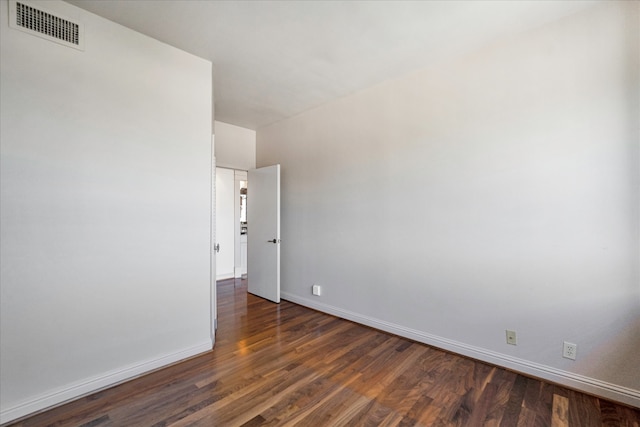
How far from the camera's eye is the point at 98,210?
2.08m

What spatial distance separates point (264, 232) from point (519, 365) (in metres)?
3.33

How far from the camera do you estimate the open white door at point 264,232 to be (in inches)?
160

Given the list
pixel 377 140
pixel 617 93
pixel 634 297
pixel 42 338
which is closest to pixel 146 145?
pixel 42 338

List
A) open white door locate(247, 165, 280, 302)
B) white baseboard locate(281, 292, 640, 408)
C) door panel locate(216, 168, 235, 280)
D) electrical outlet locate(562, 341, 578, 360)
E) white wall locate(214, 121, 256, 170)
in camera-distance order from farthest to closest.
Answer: door panel locate(216, 168, 235, 280) < white wall locate(214, 121, 256, 170) < open white door locate(247, 165, 280, 302) < electrical outlet locate(562, 341, 578, 360) < white baseboard locate(281, 292, 640, 408)

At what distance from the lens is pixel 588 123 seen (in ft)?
6.57

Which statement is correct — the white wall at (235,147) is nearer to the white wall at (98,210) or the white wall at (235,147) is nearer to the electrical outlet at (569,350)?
the white wall at (98,210)

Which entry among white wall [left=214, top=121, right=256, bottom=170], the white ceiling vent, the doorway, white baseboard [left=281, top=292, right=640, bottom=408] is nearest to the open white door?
white wall [left=214, top=121, right=256, bottom=170]

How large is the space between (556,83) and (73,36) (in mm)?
3568

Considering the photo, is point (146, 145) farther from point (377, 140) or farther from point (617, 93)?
point (617, 93)

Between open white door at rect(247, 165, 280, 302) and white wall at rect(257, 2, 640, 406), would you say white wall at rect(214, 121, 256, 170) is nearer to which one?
open white door at rect(247, 165, 280, 302)

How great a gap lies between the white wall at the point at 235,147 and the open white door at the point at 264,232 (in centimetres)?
33

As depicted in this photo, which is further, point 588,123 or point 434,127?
point 434,127

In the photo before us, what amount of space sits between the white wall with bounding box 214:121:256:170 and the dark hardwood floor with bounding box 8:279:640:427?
2772 millimetres

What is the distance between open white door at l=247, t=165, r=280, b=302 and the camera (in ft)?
13.4
